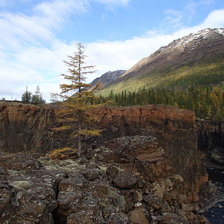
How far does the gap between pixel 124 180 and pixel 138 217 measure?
2.81m

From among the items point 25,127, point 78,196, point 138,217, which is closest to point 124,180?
point 138,217

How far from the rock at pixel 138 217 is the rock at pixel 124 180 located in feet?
6.69

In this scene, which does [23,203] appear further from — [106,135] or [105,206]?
[106,135]

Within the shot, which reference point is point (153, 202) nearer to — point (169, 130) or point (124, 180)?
point (124, 180)

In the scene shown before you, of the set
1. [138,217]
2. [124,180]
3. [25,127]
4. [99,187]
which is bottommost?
[138,217]

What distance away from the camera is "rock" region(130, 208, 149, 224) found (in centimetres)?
1449

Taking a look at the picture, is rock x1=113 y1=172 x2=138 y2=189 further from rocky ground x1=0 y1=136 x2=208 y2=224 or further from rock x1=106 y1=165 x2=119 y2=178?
rock x1=106 y1=165 x2=119 y2=178

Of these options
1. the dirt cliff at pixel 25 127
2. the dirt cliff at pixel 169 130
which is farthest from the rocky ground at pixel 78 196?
the dirt cliff at pixel 25 127

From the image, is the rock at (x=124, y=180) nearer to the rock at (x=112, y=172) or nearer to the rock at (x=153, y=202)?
the rock at (x=112, y=172)

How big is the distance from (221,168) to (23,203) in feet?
270

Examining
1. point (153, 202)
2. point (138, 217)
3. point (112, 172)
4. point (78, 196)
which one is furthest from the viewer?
point (112, 172)

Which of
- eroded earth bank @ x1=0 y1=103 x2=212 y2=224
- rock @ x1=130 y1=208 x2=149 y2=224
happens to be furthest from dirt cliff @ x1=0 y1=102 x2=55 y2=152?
rock @ x1=130 y1=208 x2=149 y2=224

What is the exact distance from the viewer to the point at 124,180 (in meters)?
16.8

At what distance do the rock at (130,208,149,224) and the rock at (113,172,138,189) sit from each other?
2041 mm
